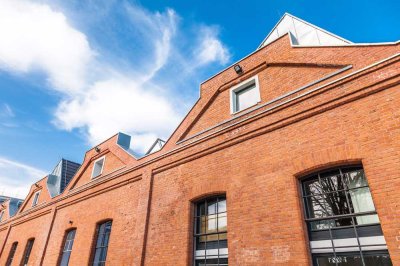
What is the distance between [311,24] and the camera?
26.8 feet

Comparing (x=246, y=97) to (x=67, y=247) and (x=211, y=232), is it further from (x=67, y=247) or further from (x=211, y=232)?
(x=67, y=247)

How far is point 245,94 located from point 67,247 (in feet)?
33.2

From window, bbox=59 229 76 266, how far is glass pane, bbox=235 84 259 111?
9349mm

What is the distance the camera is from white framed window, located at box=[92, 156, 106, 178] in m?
12.9

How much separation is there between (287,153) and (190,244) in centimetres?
345

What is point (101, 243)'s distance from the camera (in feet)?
33.1

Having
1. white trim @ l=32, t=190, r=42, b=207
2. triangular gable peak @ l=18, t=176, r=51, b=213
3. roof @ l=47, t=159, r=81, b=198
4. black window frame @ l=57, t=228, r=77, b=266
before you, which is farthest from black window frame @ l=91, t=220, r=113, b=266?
white trim @ l=32, t=190, r=42, b=207

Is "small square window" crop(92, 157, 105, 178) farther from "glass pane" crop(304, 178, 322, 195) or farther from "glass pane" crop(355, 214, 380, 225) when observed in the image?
"glass pane" crop(355, 214, 380, 225)

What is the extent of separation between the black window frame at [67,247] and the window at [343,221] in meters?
10.2

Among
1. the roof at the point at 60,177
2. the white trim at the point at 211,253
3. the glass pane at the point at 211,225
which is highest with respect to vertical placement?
the roof at the point at 60,177

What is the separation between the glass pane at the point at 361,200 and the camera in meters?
4.89

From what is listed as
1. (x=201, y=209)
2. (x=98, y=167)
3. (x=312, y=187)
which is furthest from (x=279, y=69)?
(x=98, y=167)

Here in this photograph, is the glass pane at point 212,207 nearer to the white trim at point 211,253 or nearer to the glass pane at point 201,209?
the glass pane at point 201,209

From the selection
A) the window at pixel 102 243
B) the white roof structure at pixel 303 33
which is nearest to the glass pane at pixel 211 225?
the window at pixel 102 243
